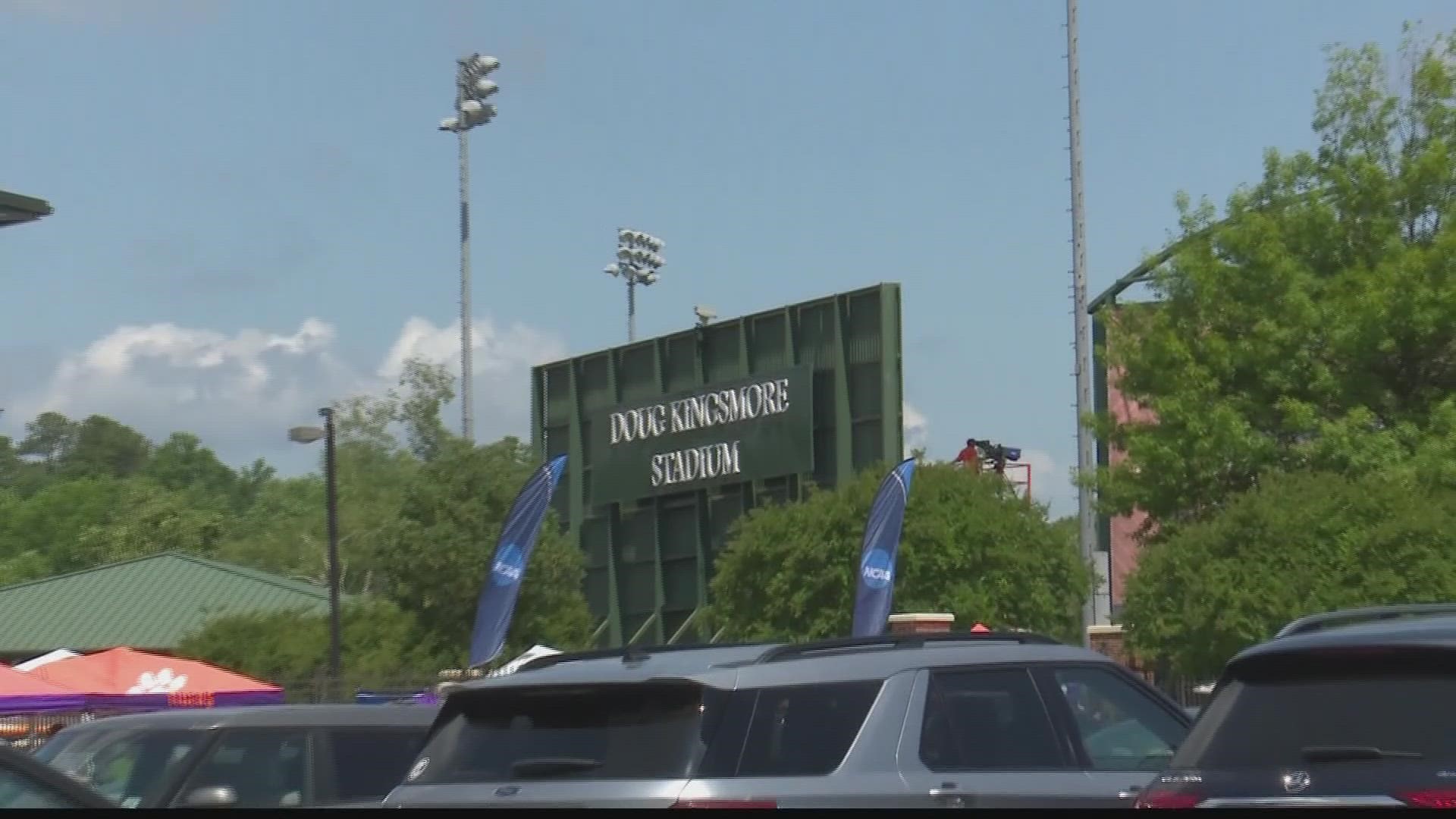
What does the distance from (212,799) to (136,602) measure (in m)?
48.6

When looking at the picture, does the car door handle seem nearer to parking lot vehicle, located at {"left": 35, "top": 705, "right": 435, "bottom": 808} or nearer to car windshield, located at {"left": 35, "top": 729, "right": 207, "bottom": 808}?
parking lot vehicle, located at {"left": 35, "top": 705, "right": 435, "bottom": 808}

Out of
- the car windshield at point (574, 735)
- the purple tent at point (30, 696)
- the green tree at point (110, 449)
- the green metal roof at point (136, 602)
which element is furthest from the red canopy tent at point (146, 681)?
the green tree at point (110, 449)

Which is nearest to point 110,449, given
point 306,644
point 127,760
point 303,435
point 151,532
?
point 151,532

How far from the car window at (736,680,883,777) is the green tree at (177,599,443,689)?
35.1m

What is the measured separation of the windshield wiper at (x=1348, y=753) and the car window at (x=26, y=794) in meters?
4.20

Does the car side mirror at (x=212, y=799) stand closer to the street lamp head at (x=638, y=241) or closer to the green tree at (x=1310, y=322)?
the green tree at (x=1310, y=322)

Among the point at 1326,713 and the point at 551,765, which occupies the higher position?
the point at 1326,713

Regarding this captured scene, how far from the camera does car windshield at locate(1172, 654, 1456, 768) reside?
5.74 meters

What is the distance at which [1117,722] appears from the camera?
8578 millimetres

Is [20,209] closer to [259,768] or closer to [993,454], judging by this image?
[259,768]

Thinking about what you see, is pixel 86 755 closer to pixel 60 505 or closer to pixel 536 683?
pixel 536 683

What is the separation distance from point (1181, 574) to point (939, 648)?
67.0ft

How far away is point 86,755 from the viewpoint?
10508 mm
